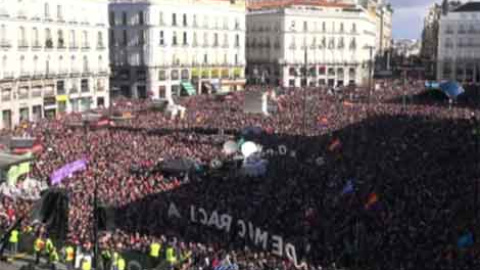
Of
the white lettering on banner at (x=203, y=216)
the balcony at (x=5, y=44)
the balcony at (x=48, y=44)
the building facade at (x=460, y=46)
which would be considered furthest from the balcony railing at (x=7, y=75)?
the building facade at (x=460, y=46)

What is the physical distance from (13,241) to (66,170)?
964 centimetres

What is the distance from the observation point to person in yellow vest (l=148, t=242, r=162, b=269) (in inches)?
810

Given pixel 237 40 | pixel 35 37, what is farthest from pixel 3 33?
pixel 237 40

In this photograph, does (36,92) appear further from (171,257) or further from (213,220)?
(171,257)

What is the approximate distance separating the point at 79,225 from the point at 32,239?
1533 millimetres

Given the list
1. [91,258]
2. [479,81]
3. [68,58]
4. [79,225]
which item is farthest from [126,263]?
[479,81]

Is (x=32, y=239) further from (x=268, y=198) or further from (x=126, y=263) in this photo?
(x=268, y=198)

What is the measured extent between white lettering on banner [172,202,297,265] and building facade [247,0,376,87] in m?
74.9

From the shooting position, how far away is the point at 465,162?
33.5 m

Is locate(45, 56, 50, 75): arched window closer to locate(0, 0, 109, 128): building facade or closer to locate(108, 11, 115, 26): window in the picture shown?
locate(0, 0, 109, 128): building facade

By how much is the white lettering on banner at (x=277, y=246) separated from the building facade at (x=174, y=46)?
204 ft

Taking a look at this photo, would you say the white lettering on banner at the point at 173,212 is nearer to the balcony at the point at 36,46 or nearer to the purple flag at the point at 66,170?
the purple flag at the point at 66,170

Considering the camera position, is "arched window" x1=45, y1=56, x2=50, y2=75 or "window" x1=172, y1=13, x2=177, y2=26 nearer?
"arched window" x1=45, y1=56, x2=50, y2=75

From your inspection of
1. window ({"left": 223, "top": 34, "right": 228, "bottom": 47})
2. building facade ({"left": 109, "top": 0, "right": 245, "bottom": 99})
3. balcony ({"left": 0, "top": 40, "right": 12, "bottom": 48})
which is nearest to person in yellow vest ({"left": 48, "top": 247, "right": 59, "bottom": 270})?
balcony ({"left": 0, "top": 40, "right": 12, "bottom": 48})
